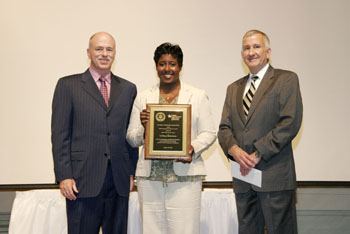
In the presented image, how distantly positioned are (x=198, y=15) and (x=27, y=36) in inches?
80.2

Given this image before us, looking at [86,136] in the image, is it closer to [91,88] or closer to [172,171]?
[91,88]

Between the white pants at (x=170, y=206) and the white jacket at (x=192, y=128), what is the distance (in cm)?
10

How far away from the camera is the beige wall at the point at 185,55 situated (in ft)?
13.0

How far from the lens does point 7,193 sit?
12.9ft

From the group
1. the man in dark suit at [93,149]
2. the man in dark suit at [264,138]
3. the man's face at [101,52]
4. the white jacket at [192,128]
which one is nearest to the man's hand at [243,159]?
the man in dark suit at [264,138]

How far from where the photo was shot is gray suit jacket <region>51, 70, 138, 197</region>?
7.60 feet

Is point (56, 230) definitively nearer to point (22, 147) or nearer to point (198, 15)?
point (22, 147)

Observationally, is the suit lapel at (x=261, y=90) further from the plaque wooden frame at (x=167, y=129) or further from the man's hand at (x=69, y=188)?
the man's hand at (x=69, y=188)

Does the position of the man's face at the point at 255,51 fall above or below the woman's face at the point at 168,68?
above

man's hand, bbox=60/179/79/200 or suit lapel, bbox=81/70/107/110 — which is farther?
suit lapel, bbox=81/70/107/110

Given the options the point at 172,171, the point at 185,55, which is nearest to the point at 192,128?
the point at 172,171

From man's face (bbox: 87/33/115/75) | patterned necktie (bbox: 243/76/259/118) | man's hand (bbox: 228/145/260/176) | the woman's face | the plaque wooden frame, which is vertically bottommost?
man's hand (bbox: 228/145/260/176)

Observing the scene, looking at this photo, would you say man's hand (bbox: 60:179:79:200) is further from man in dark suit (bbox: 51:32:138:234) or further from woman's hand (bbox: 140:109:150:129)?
woman's hand (bbox: 140:109:150:129)

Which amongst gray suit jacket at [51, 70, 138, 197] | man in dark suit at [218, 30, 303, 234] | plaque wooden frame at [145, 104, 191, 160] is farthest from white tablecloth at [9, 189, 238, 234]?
plaque wooden frame at [145, 104, 191, 160]
